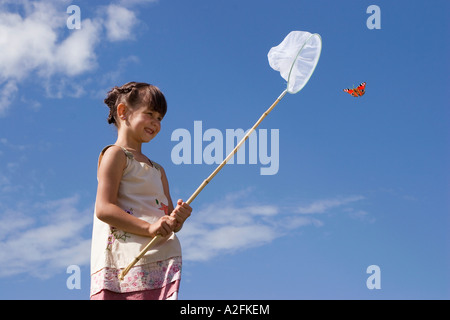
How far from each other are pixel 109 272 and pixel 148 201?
1.57 feet

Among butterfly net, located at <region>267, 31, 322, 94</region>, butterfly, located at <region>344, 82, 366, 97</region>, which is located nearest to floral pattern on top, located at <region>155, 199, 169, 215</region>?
butterfly net, located at <region>267, 31, 322, 94</region>

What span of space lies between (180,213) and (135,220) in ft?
0.85

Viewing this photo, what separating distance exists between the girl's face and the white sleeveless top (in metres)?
0.16

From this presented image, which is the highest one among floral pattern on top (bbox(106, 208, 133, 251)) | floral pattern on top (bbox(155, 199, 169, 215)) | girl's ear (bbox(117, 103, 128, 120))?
girl's ear (bbox(117, 103, 128, 120))

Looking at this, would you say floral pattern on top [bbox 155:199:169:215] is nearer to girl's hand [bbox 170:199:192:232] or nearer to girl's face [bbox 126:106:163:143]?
girl's hand [bbox 170:199:192:232]

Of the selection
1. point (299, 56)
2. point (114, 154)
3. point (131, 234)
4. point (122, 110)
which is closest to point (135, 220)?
point (131, 234)

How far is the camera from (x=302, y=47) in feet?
13.2

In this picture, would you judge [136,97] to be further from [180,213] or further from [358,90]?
[358,90]

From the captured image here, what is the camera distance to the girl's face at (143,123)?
3.63 metres

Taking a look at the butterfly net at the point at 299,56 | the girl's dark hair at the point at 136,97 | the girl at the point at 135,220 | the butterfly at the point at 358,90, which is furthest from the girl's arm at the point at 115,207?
the butterfly at the point at 358,90

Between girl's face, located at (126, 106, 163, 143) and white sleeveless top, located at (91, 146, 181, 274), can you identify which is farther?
girl's face, located at (126, 106, 163, 143)

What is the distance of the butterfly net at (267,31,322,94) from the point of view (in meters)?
4.02
